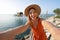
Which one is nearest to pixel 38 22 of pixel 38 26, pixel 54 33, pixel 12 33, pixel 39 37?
pixel 38 26

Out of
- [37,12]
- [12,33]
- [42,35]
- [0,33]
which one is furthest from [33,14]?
[0,33]

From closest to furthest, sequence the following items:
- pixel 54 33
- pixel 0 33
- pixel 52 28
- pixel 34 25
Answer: pixel 0 33
pixel 54 33
pixel 52 28
pixel 34 25

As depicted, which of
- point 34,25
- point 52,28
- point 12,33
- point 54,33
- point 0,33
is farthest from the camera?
point 34,25

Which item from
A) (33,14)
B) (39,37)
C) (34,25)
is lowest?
(39,37)

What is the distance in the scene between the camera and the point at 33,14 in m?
2.66

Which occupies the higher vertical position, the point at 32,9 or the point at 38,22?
the point at 32,9

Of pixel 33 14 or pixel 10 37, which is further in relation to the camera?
pixel 33 14

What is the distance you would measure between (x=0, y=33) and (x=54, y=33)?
38.5 inches

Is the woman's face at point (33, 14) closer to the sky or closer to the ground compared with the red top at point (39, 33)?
closer to the sky

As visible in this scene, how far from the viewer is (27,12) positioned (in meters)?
2.76

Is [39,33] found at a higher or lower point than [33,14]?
lower

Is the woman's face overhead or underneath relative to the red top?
overhead

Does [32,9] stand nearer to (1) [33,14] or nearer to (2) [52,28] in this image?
(1) [33,14]

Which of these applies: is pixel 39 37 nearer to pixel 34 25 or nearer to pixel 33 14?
pixel 34 25
